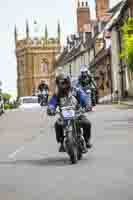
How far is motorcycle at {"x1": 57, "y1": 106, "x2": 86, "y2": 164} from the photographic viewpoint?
14195mm

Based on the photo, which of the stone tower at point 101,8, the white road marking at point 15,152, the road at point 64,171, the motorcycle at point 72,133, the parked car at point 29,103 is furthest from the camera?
the stone tower at point 101,8

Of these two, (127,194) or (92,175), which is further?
(92,175)

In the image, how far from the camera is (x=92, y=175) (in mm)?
12609

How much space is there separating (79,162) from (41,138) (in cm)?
796

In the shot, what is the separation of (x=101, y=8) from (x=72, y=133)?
84.3 m

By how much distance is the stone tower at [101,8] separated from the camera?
95.9 meters

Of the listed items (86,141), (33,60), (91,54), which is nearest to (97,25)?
→ (91,54)

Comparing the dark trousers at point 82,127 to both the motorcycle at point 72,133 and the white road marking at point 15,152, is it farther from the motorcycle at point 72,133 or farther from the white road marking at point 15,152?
the white road marking at point 15,152

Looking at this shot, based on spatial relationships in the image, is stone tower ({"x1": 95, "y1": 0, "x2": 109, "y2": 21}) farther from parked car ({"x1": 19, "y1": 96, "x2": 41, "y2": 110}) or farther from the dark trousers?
the dark trousers

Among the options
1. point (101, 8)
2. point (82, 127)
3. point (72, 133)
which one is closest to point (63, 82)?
point (82, 127)

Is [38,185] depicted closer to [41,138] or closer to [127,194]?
[127,194]

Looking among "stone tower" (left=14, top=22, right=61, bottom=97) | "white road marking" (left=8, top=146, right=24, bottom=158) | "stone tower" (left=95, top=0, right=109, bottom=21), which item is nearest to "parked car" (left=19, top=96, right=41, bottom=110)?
"stone tower" (left=95, top=0, right=109, bottom=21)

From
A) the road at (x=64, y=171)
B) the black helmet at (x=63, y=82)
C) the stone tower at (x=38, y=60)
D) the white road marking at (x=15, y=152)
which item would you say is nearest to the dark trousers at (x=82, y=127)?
the road at (x=64, y=171)

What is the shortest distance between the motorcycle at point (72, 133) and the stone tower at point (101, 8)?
80.9 meters
